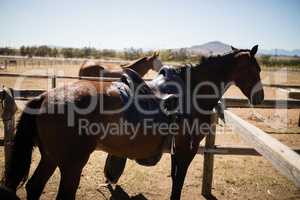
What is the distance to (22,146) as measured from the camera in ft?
9.89

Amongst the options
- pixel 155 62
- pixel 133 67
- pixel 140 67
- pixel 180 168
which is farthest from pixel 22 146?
pixel 155 62

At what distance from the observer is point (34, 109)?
295 centimetres

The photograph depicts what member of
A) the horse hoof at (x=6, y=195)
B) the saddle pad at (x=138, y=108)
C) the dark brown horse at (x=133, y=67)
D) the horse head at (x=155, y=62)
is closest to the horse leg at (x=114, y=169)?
the saddle pad at (x=138, y=108)

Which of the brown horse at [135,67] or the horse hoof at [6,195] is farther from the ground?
the brown horse at [135,67]

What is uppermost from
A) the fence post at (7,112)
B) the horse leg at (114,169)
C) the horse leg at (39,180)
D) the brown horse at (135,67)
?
the brown horse at (135,67)

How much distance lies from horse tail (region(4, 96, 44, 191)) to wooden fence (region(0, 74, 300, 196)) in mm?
1284

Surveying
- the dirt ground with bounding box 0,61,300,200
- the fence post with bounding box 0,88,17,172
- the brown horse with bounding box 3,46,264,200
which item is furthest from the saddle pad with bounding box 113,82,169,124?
the fence post with bounding box 0,88,17,172

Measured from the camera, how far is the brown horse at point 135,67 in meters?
7.86

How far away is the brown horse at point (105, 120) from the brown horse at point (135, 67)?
413cm

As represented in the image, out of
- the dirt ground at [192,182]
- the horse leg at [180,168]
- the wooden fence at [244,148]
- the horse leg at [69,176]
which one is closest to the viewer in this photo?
the wooden fence at [244,148]

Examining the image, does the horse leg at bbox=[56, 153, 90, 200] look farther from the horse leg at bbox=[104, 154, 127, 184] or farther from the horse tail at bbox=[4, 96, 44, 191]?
the horse leg at bbox=[104, 154, 127, 184]

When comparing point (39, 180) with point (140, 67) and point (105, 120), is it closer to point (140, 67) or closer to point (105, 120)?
point (105, 120)

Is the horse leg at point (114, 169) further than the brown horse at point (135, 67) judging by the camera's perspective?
No

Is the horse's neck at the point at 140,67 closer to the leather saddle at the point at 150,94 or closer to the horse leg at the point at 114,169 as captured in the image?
the horse leg at the point at 114,169
